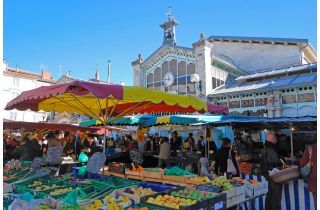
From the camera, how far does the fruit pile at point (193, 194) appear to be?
416 centimetres

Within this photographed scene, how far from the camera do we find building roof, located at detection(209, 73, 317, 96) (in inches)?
646

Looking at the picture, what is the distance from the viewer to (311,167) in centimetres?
480

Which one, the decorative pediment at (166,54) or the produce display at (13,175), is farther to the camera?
the decorative pediment at (166,54)

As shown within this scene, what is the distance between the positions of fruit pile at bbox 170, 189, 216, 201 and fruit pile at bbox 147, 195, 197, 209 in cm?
19

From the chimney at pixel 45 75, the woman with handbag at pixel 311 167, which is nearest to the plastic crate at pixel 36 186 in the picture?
the woman with handbag at pixel 311 167

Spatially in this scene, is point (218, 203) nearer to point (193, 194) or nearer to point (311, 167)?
point (193, 194)

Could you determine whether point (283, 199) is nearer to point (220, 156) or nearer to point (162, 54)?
point (220, 156)

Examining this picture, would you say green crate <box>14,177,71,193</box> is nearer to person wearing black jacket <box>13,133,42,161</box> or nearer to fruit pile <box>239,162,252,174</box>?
person wearing black jacket <box>13,133,42,161</box>

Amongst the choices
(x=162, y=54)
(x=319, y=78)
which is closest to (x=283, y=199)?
(x=319, y=78)

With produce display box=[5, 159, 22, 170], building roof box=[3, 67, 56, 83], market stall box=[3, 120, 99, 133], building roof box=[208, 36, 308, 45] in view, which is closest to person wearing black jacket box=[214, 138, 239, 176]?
produce display box=[5, 159, 22, 170]

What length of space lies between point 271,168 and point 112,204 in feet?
13.9

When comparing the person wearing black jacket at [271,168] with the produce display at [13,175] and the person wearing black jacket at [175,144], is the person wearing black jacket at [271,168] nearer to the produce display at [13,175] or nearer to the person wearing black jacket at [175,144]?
the produce display at [13,175]

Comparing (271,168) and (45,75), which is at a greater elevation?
(45,75)

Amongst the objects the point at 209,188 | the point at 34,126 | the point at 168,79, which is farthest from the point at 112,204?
the point at 168,79
